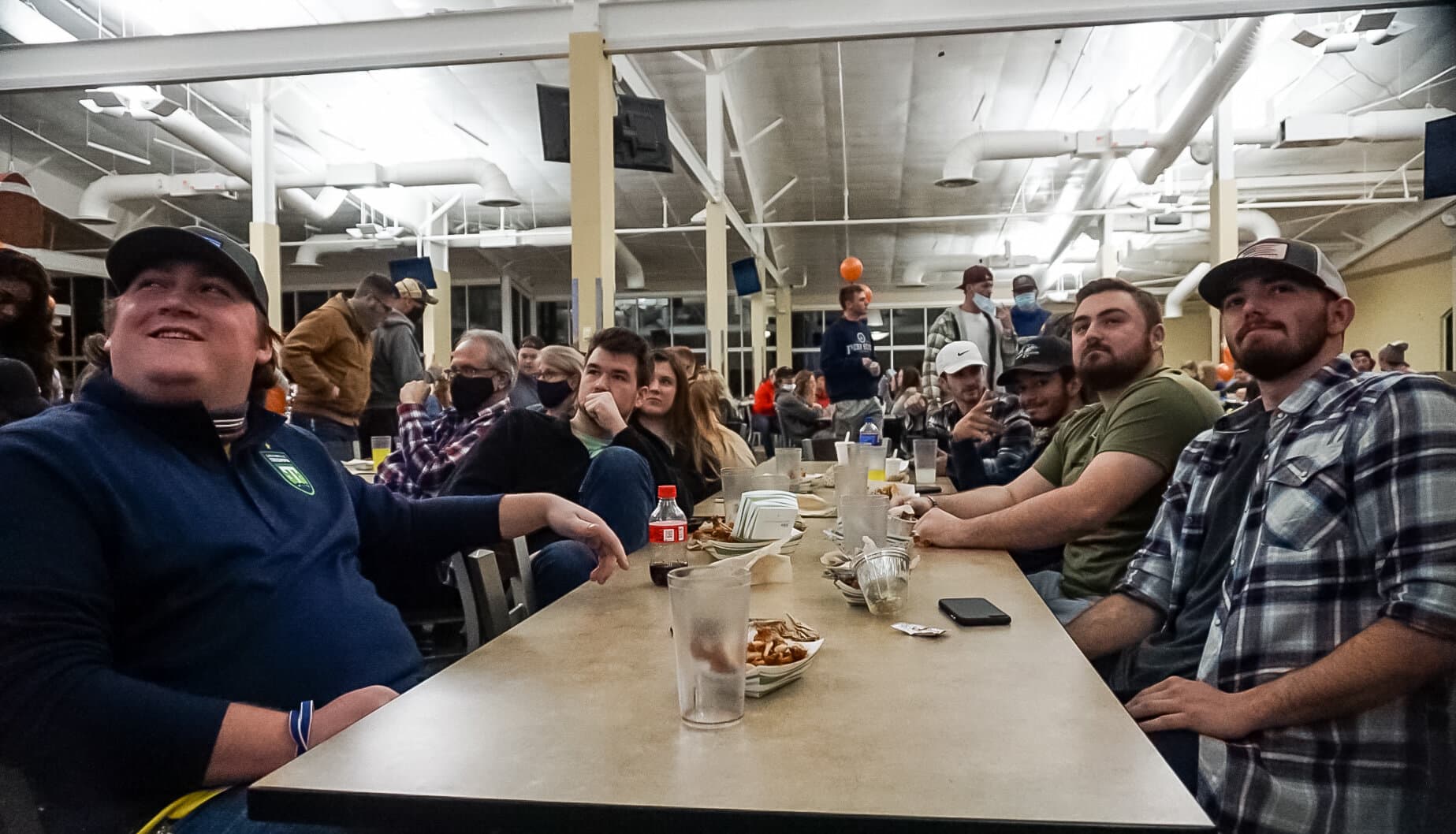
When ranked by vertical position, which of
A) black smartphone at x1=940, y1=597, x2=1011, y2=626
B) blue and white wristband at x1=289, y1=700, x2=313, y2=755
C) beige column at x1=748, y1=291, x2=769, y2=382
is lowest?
blue and white wristband at x1=289, y1=700, x2=313, y2=755

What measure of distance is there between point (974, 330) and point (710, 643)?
4756 mm

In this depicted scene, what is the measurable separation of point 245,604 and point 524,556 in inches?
28.1

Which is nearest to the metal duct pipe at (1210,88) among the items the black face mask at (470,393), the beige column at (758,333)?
the black face mask at (470,393)

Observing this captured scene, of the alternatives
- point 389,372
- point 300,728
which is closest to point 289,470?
point 300,728

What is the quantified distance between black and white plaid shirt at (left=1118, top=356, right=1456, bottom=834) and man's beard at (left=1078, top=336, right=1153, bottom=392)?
95 centimetres

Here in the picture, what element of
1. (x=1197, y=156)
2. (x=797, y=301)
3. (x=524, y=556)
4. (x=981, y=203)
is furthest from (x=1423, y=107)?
(x=797, y=301)

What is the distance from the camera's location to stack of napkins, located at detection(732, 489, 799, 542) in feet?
6.28

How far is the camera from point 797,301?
72.0ft

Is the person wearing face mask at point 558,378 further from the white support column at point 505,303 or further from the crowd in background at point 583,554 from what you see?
Result: the white support column at point 505,303

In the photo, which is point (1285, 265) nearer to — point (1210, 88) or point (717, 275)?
point (1210, 88)

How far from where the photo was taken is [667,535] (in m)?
1.87

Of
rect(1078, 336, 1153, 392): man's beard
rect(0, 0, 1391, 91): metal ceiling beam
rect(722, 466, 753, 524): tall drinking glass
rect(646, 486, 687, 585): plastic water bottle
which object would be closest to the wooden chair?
rect(646, 486, 687, 585): plastic water bottle

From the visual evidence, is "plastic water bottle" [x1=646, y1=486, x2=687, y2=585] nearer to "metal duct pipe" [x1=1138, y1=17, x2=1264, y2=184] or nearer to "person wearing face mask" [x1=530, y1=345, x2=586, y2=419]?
"person wearing face mask" [x1=530, y1=345, x2=586, y2=419]

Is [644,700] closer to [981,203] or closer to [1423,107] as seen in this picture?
[1423,107]
